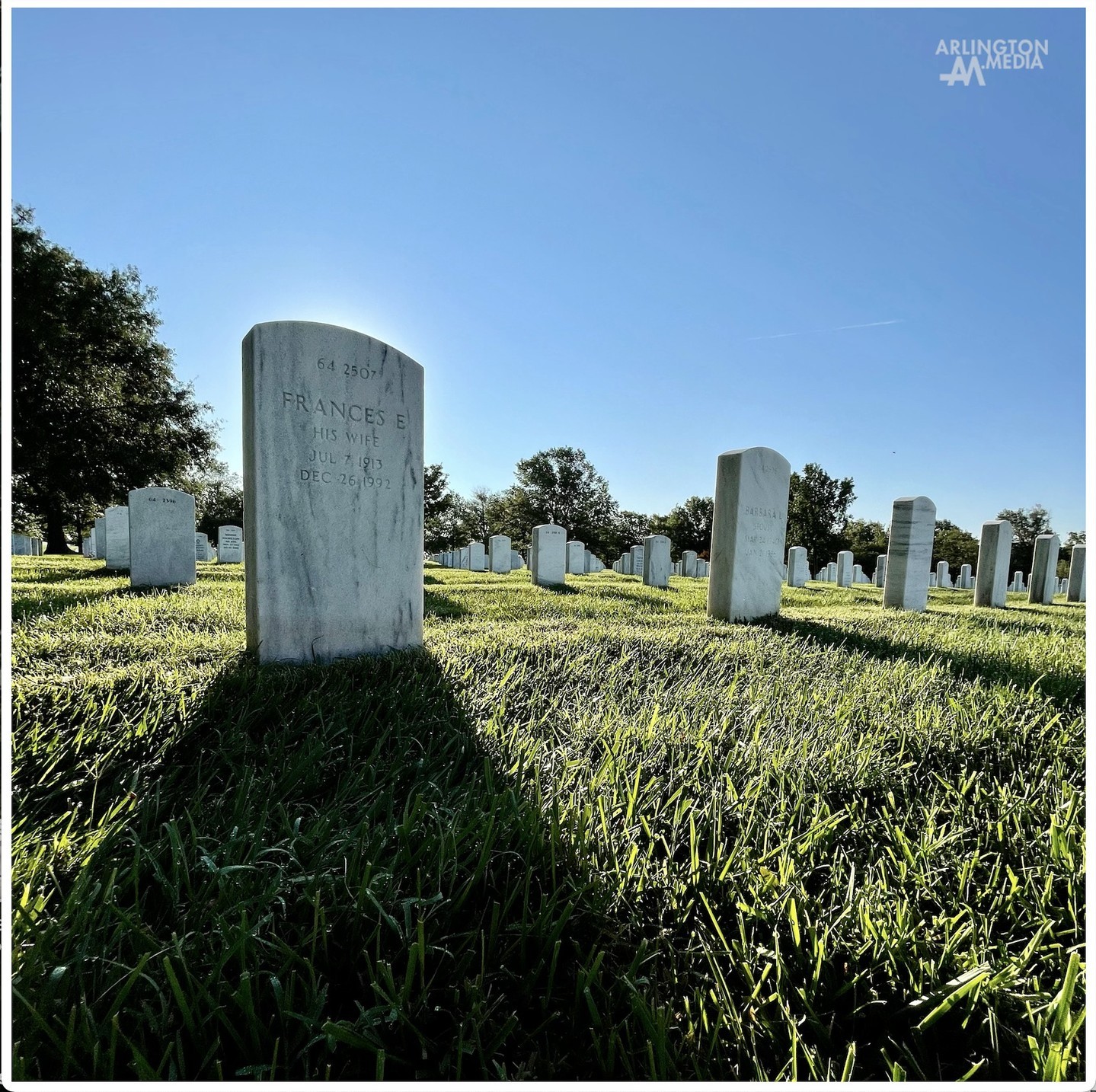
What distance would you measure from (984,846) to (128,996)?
207 cm

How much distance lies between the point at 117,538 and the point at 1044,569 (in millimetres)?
18078

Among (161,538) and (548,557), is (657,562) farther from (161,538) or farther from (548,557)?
(161,538)

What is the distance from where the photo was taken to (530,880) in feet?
4.17

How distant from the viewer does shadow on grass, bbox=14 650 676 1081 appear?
89 centimetres

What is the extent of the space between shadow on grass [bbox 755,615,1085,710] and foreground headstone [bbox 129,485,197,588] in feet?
25.1

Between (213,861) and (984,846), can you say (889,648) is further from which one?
(213,861)

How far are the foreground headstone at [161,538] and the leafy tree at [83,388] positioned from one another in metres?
11.1

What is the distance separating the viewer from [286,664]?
9.86 ft

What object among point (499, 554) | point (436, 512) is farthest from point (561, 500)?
point (499, 554)

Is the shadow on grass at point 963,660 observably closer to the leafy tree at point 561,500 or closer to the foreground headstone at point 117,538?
the foreground headstone at point 117,538

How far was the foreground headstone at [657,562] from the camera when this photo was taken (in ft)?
36.8

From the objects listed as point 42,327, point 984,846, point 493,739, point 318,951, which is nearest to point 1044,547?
point 984,846

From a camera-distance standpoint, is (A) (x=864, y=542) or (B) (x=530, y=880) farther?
(A) (x=864, y=542)

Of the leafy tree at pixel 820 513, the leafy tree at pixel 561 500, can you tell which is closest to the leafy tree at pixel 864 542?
the leafy tree at pixel 820 513
